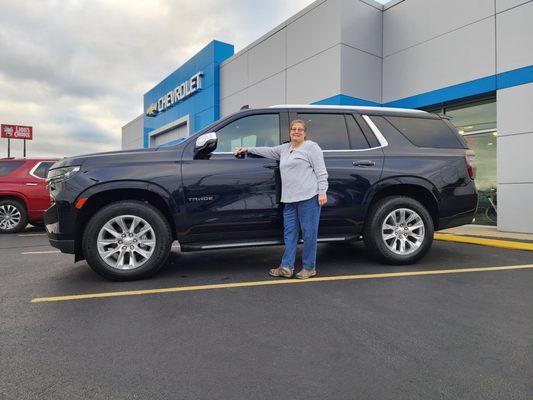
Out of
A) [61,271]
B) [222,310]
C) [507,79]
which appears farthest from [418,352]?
[507,79]

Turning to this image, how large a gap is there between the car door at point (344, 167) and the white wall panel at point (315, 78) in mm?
6341

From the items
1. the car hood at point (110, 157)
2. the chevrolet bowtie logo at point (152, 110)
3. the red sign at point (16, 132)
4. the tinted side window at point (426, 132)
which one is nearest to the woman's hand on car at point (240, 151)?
the car hood at point (110, 157)

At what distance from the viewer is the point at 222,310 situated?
3.03 metres

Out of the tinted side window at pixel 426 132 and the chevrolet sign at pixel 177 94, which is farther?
the chevrolet sign at pixel 177 94

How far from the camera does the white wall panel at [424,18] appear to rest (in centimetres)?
890

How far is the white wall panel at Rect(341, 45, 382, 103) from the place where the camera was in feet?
34.3

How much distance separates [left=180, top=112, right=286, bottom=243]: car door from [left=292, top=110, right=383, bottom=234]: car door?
626 mm

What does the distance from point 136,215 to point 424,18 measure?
9.62 metres

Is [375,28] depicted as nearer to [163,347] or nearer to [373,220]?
[373,220]

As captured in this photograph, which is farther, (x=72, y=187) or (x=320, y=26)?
(x=320, y=26)

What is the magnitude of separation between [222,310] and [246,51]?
532 inches

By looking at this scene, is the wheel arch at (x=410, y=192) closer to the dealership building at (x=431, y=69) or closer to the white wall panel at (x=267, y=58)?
the dealership building at (x=431, y=69)

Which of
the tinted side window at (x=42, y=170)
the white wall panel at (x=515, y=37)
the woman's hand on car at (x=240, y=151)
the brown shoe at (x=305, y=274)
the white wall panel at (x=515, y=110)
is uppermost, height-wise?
the white wall panel at (x=515, y=37)

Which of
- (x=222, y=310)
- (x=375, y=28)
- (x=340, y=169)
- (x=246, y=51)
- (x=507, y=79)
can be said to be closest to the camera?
(x=222, y=310)
